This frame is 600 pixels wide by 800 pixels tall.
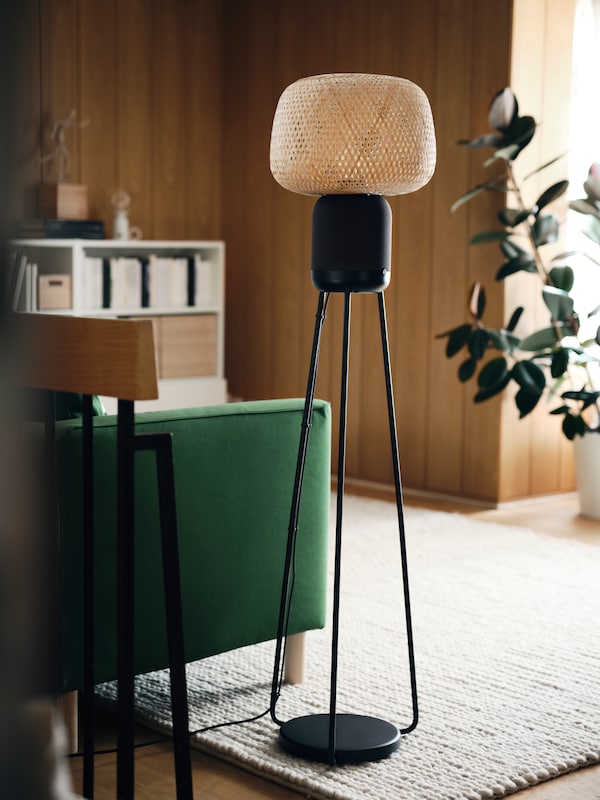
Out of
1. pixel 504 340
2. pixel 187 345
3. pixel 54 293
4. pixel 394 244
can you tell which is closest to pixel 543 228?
pixel 504 340

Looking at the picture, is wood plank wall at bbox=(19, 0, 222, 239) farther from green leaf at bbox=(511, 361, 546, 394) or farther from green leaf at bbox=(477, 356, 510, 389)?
green leaf at bbox=(511, 361, 546, 394)

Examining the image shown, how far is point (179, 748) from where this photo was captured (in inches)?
49.8

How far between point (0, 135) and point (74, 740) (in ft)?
6.72

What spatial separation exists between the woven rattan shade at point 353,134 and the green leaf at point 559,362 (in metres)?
2.40

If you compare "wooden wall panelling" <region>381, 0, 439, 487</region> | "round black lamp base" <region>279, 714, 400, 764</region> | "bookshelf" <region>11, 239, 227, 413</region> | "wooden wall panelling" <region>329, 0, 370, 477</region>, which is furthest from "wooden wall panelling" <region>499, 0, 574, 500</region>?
"round black lamp base" <region>279, 714, 400, 764</region>

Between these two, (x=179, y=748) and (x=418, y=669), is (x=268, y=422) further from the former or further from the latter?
(x=179, y=748)

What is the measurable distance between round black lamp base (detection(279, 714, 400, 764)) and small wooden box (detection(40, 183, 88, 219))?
3.62 m

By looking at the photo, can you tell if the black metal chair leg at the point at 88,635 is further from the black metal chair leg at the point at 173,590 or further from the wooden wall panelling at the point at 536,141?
the wooden wall panelling at the point at 536,141

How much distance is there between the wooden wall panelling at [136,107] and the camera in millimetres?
5672

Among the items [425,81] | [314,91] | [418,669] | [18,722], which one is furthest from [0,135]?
[425,81]

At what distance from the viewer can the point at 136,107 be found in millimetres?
5750

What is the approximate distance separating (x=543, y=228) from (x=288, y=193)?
1677 millimetres

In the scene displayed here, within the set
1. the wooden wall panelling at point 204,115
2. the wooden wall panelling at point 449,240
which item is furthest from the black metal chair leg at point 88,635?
the wooden wall panelling at point 204,115

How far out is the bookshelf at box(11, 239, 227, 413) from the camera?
529 centimetres
